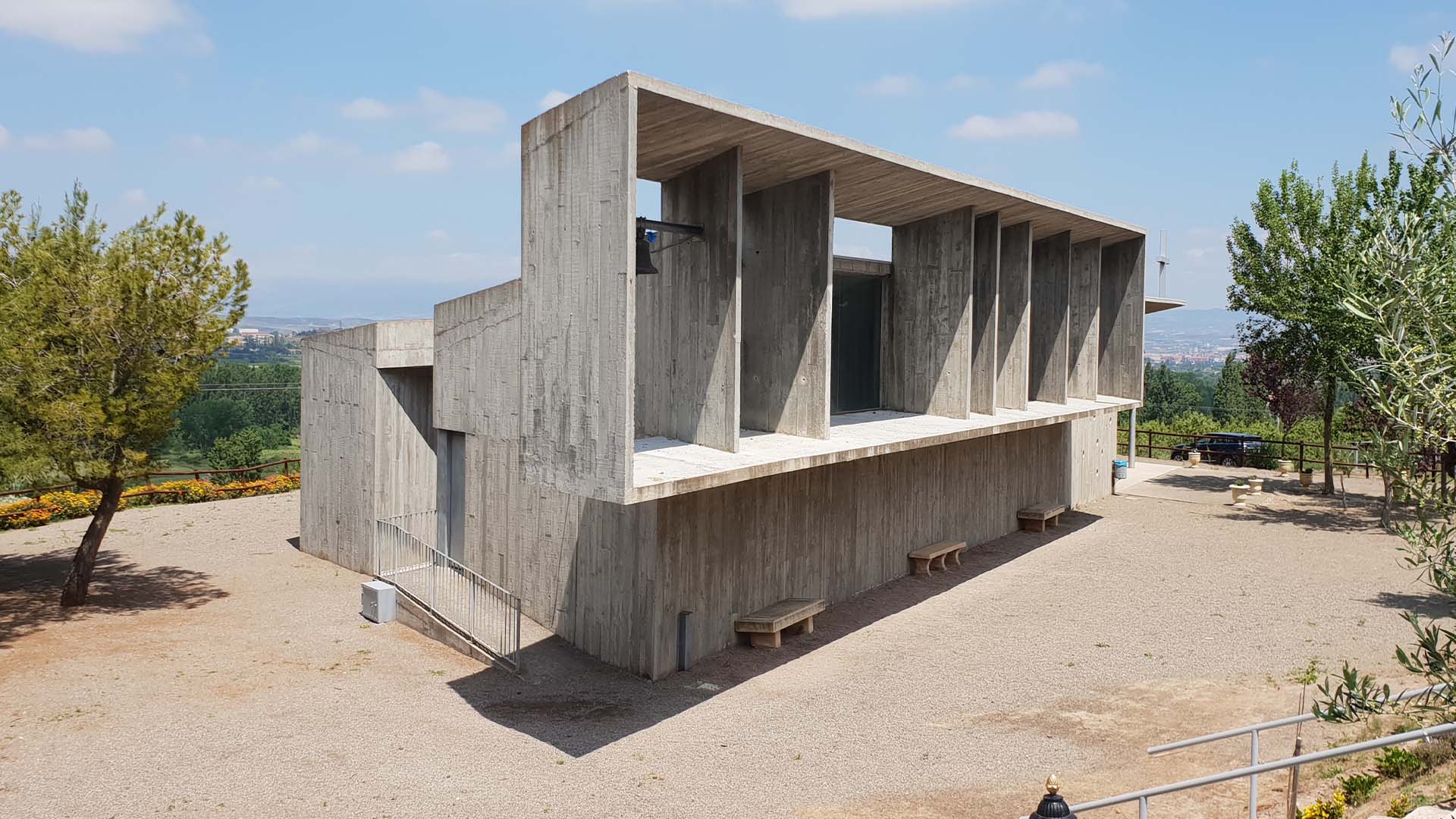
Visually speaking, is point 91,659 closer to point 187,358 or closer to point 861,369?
point 187,358

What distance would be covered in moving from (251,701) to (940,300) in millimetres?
11114

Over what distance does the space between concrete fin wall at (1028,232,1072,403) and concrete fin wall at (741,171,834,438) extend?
8340 millimetres

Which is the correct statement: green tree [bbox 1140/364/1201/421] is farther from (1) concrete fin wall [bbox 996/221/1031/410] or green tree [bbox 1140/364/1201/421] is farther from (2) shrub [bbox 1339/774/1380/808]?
(2) shrub [bbox 1339/774/1380/808]

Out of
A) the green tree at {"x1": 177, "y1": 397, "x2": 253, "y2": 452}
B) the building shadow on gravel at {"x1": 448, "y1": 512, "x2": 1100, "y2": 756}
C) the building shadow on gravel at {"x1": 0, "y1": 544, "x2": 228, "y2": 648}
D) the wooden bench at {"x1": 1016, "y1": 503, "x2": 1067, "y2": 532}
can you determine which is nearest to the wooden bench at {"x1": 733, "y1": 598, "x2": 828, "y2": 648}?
the building shadow on gravel at {"x1": 448, "y1": 512, "x2": 1100, "y2": 756}

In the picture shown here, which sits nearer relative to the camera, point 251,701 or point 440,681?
point 251,701

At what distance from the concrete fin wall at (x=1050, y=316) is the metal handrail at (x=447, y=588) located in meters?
11.3

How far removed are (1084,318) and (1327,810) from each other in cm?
1421

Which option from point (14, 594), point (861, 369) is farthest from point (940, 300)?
point (14, 594)

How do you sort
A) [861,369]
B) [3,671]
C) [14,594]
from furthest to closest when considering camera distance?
1. [861,369]
2. [14,594]
3. [3,671]

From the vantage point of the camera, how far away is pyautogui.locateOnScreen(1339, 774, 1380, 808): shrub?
728 centimetres

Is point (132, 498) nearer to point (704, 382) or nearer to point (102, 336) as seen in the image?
point (102, 336)

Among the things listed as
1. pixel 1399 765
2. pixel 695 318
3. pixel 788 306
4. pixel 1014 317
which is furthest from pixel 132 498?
pixel 1399 765

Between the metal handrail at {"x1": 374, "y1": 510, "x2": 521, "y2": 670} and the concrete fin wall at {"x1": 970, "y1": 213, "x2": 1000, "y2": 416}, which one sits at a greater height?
the concrete fin wall at {"x1": 970, "y1": 213, "x2": 1000, "y2": 416}

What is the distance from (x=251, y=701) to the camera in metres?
10.6
